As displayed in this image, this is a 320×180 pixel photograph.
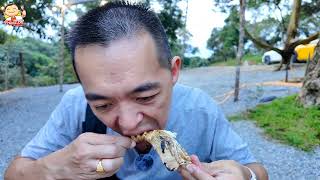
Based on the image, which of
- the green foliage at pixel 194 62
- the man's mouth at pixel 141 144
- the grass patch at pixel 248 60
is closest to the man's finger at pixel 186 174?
the man's mouth at pixel 141 144

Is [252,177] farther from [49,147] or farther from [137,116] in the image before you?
[49,147]

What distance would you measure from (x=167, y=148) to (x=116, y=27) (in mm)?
418

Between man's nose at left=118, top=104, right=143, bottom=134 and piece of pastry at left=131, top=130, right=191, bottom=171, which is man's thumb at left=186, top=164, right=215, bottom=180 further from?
man's nose at left=118, top=104, right=143, bottom=134

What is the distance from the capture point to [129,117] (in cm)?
131

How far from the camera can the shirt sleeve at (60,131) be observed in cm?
166

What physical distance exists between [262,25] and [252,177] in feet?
59.8

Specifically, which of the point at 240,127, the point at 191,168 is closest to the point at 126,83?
the point at 191,168

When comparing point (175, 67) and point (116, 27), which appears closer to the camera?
point (116, 27)

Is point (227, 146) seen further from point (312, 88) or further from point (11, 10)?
point (11, 10)

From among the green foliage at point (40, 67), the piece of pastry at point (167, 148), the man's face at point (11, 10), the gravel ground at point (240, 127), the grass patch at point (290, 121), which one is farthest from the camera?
the green foliage at point (40, 67)

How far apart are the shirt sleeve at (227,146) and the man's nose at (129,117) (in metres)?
0.42

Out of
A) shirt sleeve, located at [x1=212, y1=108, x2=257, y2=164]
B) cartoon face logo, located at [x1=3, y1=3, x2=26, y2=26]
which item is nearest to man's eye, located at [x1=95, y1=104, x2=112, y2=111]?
shirt sleeve, located at [x1=212, y1=108, x2=257, y2=164]

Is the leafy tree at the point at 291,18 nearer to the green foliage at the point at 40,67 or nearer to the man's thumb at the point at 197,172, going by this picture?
the green foliage at the point at 40,67

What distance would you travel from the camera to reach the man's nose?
4.28 ft
